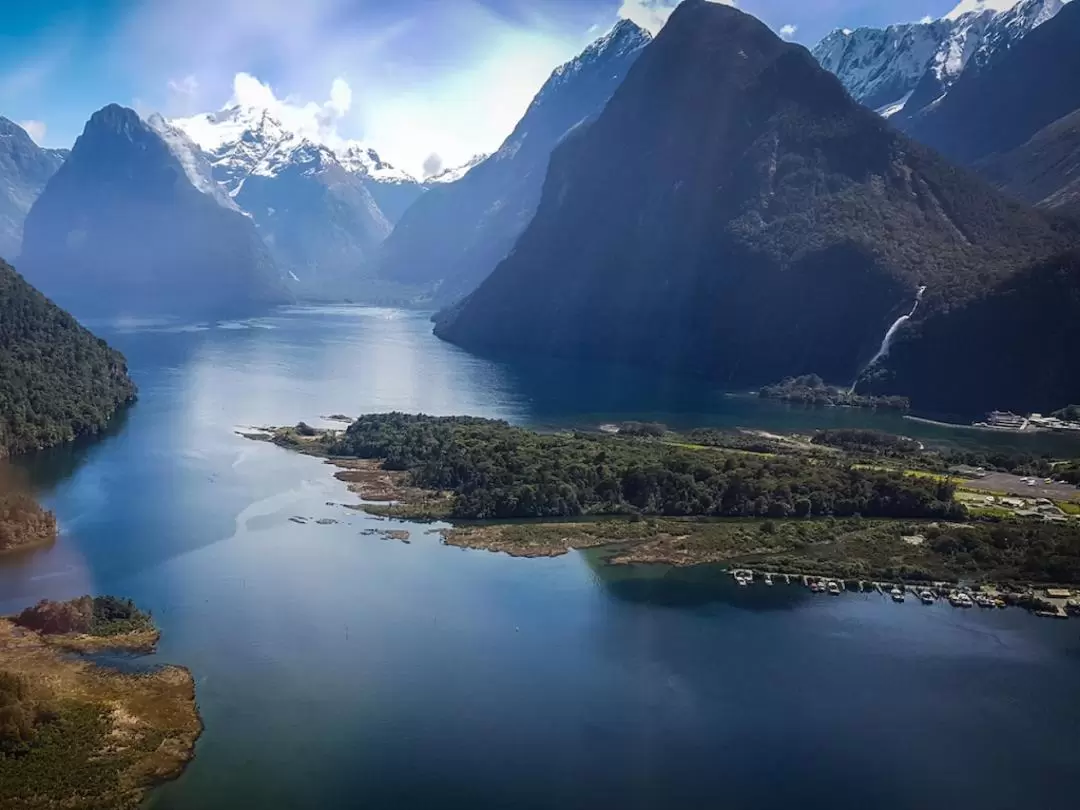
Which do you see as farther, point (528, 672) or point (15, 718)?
point (528, 672)

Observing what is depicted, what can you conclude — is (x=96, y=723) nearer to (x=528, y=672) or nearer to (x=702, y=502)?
(x=528, y=672)

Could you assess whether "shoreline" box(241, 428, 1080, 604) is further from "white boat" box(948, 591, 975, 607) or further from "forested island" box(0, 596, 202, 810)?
"forested island" box(0, 596, 202, 810)

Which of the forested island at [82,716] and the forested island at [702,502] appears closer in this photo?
the forested island at [82,716]

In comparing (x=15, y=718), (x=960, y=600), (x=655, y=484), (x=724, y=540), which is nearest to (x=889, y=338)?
(x=655, y=484)

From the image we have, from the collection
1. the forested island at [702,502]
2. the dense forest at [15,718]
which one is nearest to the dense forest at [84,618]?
the dense forest at [15,718]

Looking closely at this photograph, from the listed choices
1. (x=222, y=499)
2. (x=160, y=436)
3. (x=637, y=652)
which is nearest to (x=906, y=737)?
(x=637, y=652)

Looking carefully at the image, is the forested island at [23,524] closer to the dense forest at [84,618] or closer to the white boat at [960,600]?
the dense forest at [84,618]
